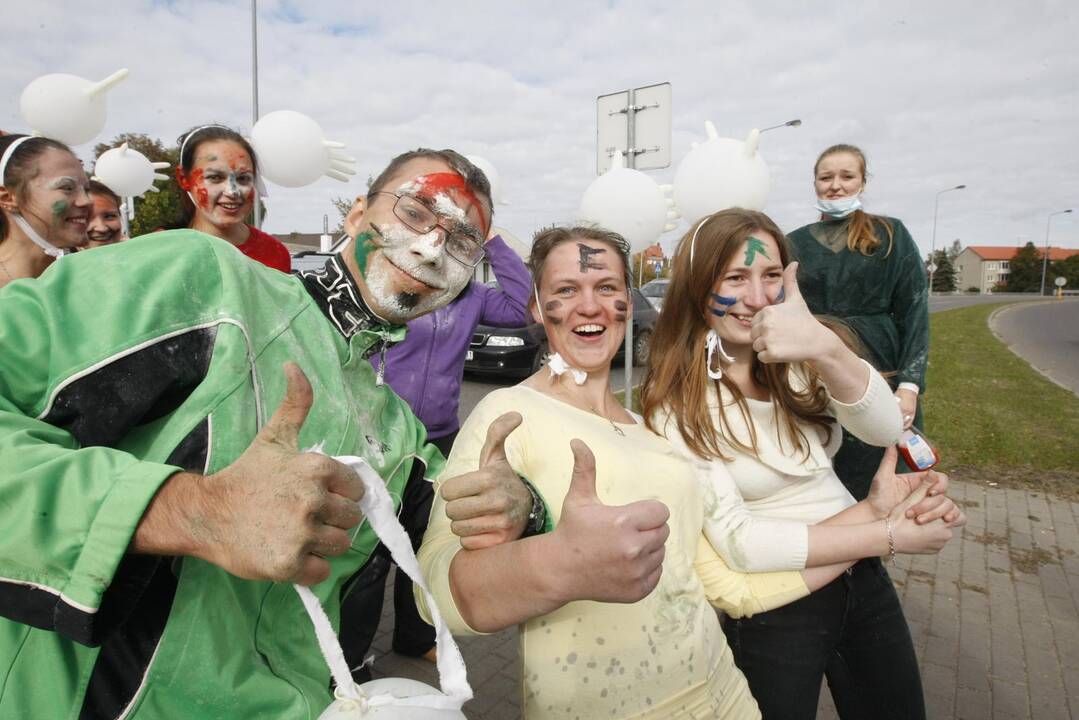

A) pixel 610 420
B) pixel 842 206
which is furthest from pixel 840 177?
pixel 610 420

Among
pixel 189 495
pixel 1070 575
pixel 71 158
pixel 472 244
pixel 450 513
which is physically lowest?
pixel 1070 575

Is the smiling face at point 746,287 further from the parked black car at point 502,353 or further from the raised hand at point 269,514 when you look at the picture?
the parked black car at point 502,353

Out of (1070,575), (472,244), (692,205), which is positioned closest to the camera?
(472,244)

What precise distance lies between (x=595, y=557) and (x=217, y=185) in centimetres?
273

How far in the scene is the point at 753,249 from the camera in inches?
81.0

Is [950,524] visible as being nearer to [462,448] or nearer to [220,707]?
[462,448]

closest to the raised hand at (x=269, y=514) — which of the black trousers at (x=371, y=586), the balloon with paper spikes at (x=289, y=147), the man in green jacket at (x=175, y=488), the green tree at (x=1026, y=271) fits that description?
the man in green jacket at (x=175, y=488)

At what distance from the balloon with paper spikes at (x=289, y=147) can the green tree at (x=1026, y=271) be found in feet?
330

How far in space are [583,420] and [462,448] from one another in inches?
13.6

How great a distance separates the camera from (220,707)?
1091 millimetres

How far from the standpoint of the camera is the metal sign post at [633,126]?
15.5ft

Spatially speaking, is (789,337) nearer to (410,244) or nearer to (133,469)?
(410,244)

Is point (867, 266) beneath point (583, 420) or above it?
above

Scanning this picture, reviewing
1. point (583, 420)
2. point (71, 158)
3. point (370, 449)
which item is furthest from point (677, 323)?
point (71, 158)
